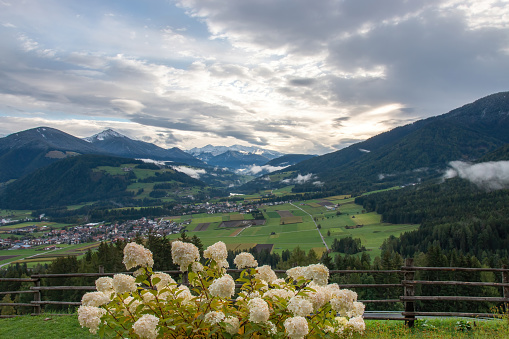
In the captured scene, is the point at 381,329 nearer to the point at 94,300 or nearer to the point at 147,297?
the point at 147,297

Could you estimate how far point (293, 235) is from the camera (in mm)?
80375

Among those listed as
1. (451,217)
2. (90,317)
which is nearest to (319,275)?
(90,317)

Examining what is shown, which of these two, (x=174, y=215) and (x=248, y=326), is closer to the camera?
(x=248, y=326)

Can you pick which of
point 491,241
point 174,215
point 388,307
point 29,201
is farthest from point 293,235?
point 29,201

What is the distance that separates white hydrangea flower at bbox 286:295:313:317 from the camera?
292 centimetres

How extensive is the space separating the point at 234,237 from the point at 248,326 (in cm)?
7945

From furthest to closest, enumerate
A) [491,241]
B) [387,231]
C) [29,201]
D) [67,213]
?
1. [29,201]
2. [67,213]
3. [387,231]
4. [491,241]

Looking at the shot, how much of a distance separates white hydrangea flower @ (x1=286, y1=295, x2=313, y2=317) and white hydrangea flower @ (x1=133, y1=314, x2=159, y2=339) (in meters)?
1.41

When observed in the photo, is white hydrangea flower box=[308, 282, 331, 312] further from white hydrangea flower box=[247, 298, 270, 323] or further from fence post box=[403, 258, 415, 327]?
fence post box=[403, 258, 415, 327]

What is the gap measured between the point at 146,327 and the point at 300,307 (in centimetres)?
158

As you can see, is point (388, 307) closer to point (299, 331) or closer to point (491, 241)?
point (299, 331)

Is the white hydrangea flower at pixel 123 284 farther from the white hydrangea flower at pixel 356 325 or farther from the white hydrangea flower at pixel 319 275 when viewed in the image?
the white hydrangea flower at pixel 356 325

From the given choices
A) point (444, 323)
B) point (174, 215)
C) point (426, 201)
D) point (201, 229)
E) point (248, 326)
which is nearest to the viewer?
point (248, 326)

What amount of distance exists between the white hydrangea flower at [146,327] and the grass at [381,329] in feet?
15.9
